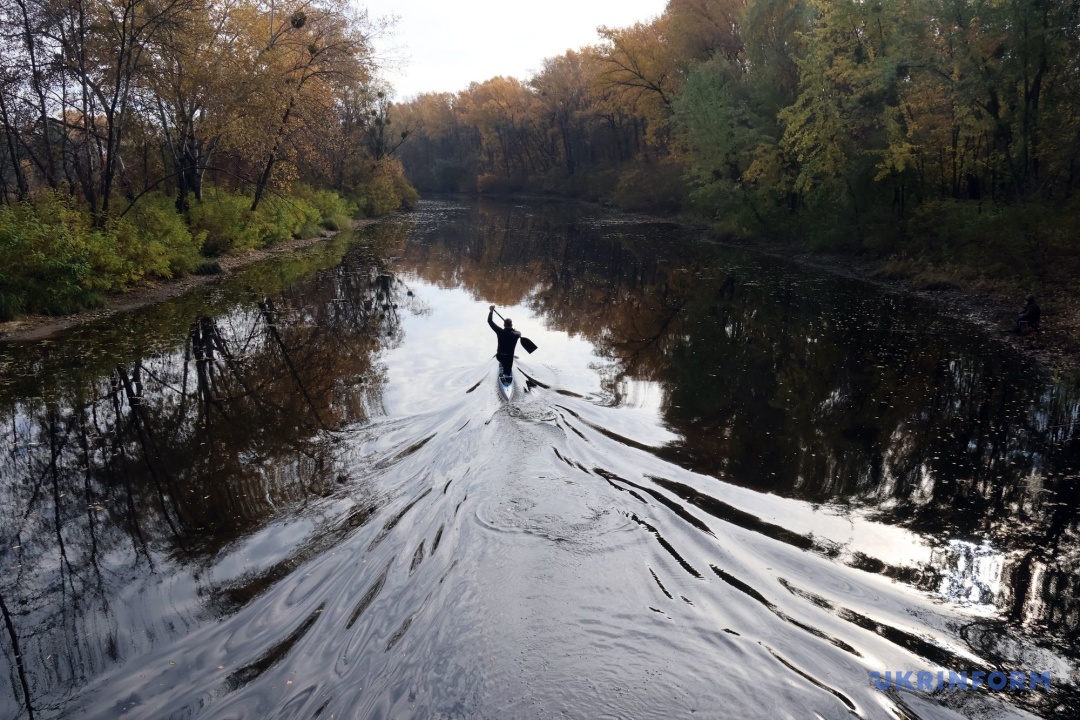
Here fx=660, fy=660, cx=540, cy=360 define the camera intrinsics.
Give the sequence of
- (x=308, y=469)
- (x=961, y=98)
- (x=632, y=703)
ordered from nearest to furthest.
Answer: (x=632, y=703)
(x=308, y=469)
(x=961, y=98)

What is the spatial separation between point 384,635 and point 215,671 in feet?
4.77

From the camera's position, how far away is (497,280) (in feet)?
95.2

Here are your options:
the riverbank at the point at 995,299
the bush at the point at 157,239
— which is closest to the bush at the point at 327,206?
the bush at the point at 157,239

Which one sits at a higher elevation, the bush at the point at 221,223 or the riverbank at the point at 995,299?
the bush at the point at 221,223

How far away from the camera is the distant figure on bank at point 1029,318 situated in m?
16.2

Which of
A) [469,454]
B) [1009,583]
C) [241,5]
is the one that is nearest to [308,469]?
[469,454]

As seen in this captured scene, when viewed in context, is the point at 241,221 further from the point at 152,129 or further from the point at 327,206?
the point at 327,206

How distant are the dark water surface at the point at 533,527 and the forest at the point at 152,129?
12.4ft

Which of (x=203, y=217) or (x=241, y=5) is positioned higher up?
(x=241, y=5)

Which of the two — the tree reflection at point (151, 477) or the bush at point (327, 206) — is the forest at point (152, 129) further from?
the tree reflection at point (151, 477)

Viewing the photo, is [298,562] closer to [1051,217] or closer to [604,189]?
[1051,217]

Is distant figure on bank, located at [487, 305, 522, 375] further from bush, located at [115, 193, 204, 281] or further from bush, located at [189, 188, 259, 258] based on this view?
bush, located at [189, 188, 259, 258]

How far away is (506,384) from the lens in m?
14.2

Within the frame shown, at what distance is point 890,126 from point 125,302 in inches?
1076
